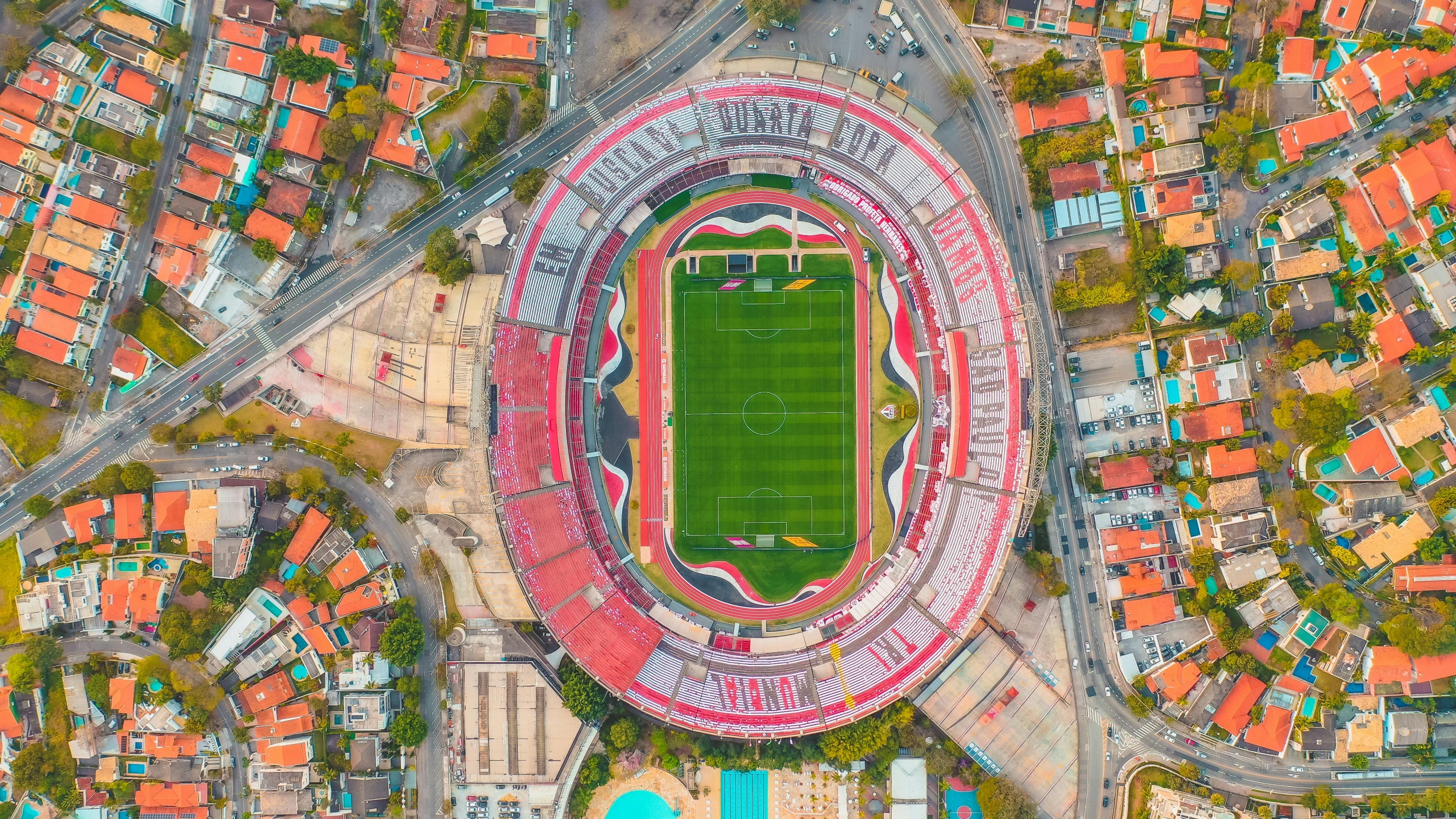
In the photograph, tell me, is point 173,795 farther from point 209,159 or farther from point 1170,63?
point 1170,63

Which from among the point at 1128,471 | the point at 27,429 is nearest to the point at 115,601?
the point at 27,429


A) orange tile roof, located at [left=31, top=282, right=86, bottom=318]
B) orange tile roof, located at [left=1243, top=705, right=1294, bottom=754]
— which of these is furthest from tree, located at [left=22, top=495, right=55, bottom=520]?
orange tile roof, located at [left=1243, top=705, right=1294, bottom=754]

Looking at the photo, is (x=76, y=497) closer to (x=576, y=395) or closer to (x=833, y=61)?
(x=576, y=395)

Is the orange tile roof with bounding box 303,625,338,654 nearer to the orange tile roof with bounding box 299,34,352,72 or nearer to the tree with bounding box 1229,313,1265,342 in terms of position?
the orange tile roof with bounding box 299,34,352,72

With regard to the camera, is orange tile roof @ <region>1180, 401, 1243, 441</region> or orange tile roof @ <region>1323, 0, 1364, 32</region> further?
orange tile roof @ <region>1180, 401, 1243, 441</region>

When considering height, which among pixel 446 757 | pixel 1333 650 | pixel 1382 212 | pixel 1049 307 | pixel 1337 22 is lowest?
pixel 446 757

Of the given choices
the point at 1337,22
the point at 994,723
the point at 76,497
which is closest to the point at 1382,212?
the point at 1337,22

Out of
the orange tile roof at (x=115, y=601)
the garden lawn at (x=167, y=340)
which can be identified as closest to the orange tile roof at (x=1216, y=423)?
the garden lawn at (x=167, y=340)
